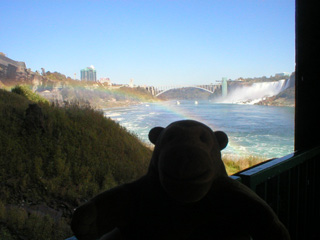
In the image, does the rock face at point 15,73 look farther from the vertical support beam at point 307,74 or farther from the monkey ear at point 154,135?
the monkey ear at point 154,135

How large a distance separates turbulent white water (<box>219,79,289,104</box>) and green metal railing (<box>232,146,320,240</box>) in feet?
11.5

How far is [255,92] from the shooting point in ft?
23.7

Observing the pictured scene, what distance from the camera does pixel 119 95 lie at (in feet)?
17.9

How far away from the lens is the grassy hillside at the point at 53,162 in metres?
2.81

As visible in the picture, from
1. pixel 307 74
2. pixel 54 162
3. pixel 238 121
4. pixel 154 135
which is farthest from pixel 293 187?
pixel 238 121

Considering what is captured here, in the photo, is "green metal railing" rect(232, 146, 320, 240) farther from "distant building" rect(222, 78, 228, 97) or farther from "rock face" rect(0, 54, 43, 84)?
"rock face" rect(0, 54, 43, 84)

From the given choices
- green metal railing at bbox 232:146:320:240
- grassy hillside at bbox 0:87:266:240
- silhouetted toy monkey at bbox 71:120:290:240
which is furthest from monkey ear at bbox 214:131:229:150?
grassy hillside at bbox 0:87:266:240

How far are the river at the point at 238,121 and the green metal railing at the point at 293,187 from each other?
2.75 m

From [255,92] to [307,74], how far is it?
15.4 ft

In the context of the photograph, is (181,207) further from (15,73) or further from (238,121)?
(238,121)

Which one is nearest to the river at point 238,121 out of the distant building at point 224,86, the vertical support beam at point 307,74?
the distant building at point 224,86

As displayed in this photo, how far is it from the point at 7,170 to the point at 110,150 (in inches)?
65.3

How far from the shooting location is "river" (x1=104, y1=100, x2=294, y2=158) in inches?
205

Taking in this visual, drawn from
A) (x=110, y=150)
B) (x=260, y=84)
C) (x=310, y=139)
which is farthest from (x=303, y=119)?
(x=260, y=84)
